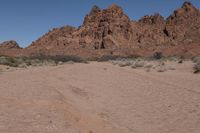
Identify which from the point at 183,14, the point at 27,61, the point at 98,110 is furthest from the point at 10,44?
the point at 98,110

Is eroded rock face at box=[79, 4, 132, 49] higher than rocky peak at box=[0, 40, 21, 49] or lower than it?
higher

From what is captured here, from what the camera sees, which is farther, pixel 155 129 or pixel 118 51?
pixel 118 51

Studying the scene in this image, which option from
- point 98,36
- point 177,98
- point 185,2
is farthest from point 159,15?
point 177,98

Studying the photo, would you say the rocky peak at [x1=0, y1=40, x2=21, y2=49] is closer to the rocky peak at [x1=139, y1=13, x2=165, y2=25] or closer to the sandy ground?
the rocky peak at [x1=139, y1=13, x2=165, y2=25]

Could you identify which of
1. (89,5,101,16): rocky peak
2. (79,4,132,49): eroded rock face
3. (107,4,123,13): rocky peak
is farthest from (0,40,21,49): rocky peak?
(107,4,123,13): rocky peak

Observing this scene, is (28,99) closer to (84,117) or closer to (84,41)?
(84,117)

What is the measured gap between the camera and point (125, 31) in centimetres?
11706

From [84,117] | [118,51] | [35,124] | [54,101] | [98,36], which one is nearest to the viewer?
[35,124]

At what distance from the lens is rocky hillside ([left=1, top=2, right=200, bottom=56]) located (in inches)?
4400

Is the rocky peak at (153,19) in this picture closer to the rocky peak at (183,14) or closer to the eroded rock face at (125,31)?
the eroded rock face at (125,31)

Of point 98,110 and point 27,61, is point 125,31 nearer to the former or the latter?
point 27,61

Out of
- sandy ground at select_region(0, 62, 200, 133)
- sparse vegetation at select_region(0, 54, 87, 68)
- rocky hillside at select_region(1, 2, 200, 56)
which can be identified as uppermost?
rocky hillside at select_region(1, 2, 200, 56)

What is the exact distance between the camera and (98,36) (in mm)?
115312

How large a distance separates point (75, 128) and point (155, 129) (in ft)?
7.24
